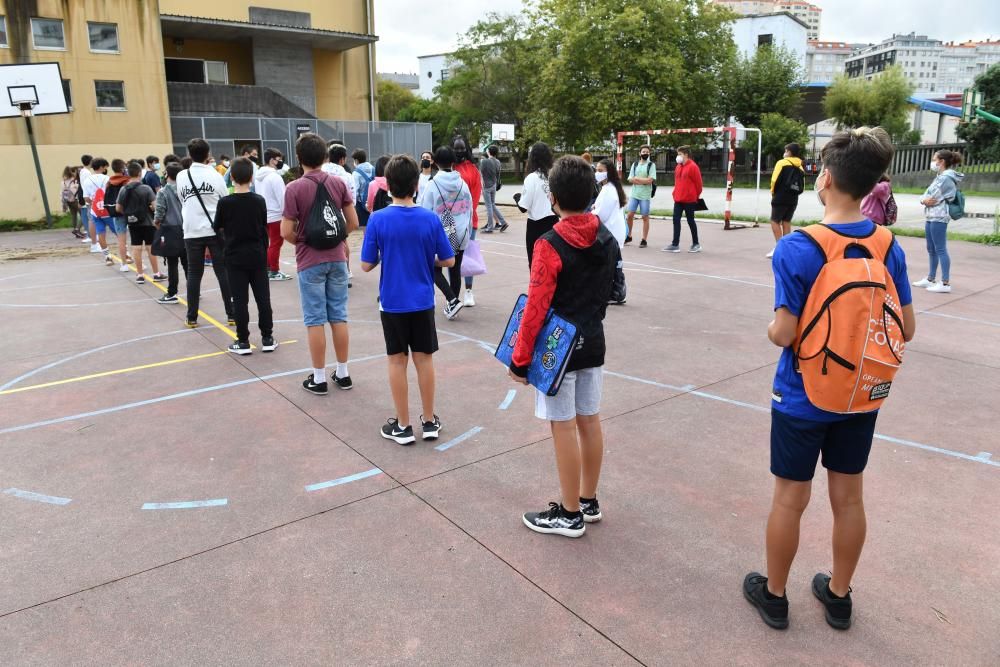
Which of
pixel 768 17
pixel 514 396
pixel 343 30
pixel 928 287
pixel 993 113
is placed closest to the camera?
pixel 514 396

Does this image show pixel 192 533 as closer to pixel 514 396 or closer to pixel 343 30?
pixel 514 396

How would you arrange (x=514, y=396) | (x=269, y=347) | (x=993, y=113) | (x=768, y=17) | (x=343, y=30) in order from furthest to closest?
(x=768, y=17), (x=993, y=113), (x=343, y=30), (x=269, y=347), (x=514, y=396)

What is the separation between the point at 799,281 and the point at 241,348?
5726 millimetres

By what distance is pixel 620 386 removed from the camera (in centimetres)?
580

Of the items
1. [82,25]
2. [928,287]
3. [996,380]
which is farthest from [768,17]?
[996,380]

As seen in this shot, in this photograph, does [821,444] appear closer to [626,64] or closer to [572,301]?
[572,301]

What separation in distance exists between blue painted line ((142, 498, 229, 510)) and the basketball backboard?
21.5 meters

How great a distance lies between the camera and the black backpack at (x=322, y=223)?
17.9 feet

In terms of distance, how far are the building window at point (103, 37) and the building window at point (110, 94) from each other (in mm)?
1058

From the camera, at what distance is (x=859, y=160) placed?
2537 mm

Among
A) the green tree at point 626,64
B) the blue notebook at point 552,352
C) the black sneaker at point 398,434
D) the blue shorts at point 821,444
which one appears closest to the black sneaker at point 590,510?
the blue notebook at point 552,352

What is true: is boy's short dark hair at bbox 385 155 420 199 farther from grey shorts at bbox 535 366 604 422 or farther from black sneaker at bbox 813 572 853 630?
black sneaker at bbox 813 572 853 630

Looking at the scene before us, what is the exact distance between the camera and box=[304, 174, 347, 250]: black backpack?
5.45 meters

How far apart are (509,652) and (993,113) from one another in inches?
1586
